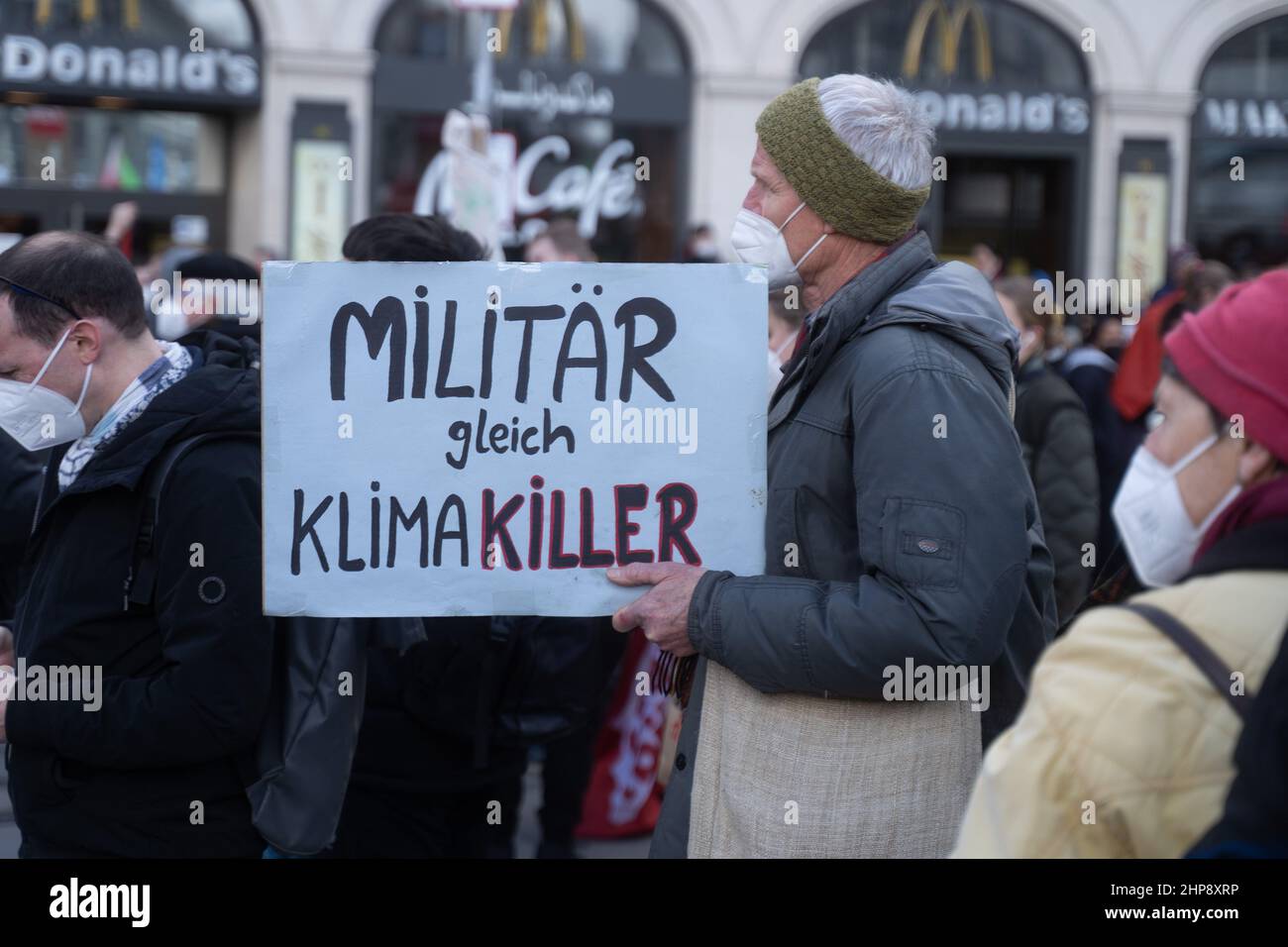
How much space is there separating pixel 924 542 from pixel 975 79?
14.4 m

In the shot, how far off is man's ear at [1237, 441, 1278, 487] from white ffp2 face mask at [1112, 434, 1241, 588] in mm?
58

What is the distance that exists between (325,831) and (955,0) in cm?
1451

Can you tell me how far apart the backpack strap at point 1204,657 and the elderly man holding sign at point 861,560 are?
560 millimetres

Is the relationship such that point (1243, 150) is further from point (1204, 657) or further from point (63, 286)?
point (1204, 657)

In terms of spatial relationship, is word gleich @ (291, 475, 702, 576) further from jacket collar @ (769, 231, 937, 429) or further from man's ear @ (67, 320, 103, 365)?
man's ear @ (67, 320, 103, 365)

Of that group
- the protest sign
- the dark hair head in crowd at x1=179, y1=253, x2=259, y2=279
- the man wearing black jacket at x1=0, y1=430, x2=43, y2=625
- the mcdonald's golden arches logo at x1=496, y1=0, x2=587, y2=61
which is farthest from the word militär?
the mcdonald's golden arches logo at x1=496, y1=0, x2=587, y2=61

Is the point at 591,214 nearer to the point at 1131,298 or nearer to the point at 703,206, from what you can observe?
the point at 703,206

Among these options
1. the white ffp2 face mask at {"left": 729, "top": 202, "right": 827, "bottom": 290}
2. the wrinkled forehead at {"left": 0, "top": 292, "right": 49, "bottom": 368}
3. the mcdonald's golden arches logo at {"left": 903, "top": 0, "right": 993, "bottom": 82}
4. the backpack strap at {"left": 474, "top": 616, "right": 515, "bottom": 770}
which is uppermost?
the mcdonald's golden arches logo at {"left": 903, "top": 0, "right": 993, "bottom": 82}

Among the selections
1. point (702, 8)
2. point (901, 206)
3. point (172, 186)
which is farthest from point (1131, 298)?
point (901, 206)

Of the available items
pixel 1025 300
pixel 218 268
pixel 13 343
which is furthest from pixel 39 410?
pixel 1025 300

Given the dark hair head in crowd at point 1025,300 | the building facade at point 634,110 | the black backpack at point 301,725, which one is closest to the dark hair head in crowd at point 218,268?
the black backpack at point 301,725

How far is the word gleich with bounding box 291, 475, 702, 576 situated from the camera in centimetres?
247

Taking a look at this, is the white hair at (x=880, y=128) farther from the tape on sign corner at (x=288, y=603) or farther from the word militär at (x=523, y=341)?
the tape on sign corner at (x=288, y=603)

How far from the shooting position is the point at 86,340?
273 cm
